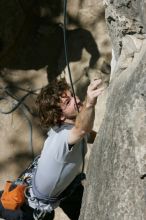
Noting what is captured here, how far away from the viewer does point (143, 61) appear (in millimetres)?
2104

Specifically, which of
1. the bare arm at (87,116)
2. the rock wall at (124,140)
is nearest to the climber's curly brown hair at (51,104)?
the bare arm at (87,116)

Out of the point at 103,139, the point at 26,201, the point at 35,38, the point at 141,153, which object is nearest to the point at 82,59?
the point at 35,38

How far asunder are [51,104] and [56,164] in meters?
0.28

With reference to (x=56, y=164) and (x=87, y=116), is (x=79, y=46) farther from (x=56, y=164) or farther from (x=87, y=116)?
(x=87, y=116)

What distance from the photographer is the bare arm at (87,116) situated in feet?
8.00

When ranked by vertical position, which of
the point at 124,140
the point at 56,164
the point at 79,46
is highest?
the point at 79,46

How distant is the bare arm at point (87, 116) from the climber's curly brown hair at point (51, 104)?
181mm

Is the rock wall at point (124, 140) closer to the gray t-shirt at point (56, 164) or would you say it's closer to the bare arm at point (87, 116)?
the bare arm at point (87, 116)

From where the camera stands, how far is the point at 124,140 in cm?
212

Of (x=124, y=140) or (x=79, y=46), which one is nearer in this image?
(x=124, y=140)

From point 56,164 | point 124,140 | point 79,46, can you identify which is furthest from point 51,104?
point 79,46

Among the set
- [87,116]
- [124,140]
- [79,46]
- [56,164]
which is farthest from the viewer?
[79,46]

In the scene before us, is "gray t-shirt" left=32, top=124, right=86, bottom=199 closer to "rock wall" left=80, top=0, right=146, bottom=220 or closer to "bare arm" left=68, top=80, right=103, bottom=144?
"bare arm" left=68, top=80, right=103, bottom=144

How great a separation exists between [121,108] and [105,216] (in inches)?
15.9
